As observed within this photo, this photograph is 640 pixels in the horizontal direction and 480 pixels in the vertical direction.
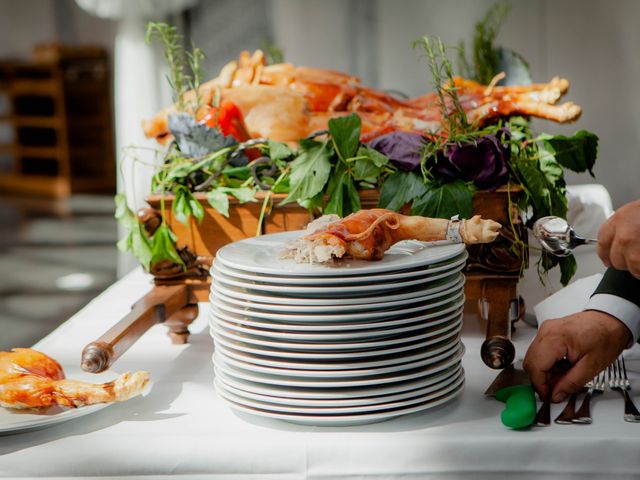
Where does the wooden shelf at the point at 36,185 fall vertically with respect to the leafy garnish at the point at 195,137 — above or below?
below

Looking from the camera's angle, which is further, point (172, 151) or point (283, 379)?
point (172, 151)

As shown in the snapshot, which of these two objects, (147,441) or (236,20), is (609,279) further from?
(236,20)

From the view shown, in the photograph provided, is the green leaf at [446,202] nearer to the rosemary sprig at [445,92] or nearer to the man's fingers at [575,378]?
the rosemary sprig at [445,92]

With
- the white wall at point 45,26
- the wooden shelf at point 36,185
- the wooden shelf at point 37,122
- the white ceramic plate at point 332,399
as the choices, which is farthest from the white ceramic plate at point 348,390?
the white wall at point 45,26

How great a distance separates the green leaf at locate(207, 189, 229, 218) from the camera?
43.4 inches

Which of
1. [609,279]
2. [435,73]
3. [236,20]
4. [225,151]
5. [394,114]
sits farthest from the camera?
[236,20]

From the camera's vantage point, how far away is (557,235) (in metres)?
0.85

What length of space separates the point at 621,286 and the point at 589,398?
5.3 inches

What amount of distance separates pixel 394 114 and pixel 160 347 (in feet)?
2.16

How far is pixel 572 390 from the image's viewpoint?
83cm

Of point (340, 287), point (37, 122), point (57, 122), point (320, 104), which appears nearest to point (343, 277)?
point (340, 287)

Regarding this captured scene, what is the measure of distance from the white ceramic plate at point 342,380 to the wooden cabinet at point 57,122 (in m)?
6.51

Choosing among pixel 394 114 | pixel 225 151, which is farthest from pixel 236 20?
pixel 225 151

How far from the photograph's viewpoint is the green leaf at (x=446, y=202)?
3.35ft
